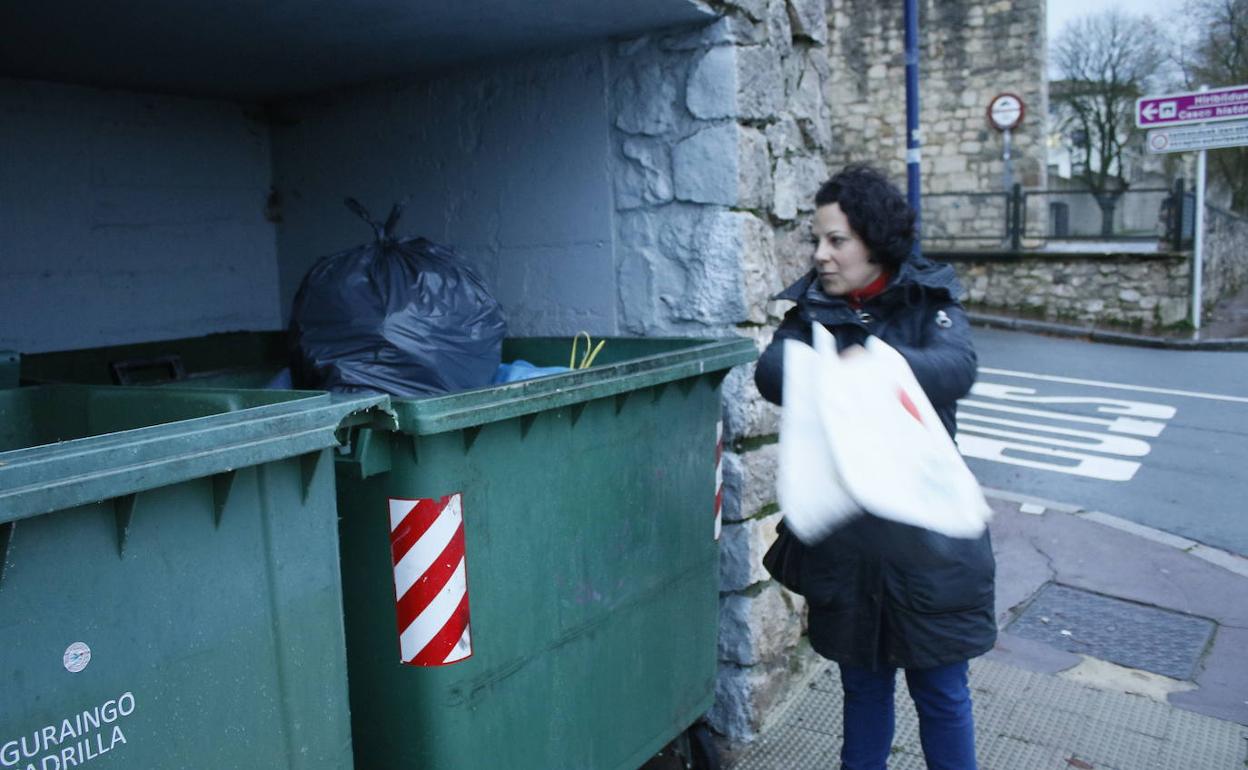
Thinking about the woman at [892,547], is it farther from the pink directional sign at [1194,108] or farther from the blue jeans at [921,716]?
the pink directional sign at [1194,108]

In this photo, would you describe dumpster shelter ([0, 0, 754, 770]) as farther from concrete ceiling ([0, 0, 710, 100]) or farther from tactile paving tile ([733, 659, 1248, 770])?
tactile paving tile ([733, 659, 1248, 770])

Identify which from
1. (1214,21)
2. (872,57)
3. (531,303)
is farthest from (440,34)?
(1214,21)

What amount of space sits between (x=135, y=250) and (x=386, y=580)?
2760 mm

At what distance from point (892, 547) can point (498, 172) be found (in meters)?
2.17

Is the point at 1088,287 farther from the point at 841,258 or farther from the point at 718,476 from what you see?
the point at 841,258

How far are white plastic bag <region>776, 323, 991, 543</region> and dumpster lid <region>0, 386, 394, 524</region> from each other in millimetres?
882

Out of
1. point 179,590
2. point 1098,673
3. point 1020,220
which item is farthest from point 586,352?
point 1020,220

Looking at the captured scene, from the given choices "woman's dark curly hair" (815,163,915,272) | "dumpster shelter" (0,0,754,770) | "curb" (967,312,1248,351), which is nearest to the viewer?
"dumpster shelter" (0,0,754,770)

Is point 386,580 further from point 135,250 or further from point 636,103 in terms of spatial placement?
point 135,250

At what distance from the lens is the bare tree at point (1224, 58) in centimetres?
1966

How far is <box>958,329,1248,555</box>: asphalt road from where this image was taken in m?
6.18

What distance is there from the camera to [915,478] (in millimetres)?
2066

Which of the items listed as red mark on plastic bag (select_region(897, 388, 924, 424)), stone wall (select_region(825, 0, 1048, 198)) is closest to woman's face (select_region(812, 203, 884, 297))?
red mark on plastic bag (select_region(897, 388, 924, 424))

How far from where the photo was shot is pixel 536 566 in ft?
7.38
